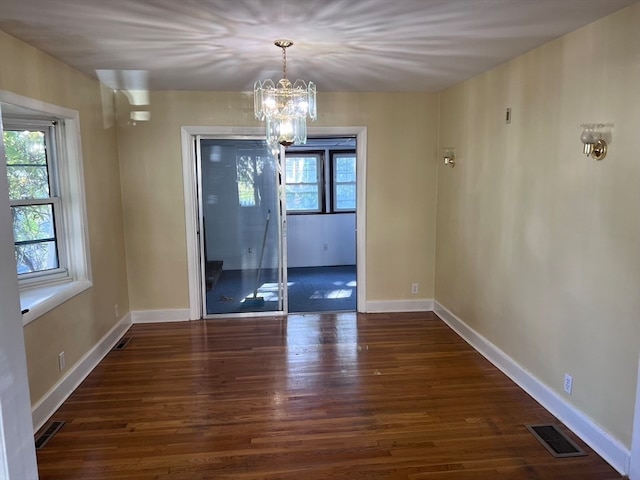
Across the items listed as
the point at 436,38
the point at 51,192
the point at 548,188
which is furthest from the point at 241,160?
the point at 548,188

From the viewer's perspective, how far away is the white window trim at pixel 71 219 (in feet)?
10.6

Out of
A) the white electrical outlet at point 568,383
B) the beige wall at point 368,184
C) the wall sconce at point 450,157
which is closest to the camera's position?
the white electrical outlet at point 568,383

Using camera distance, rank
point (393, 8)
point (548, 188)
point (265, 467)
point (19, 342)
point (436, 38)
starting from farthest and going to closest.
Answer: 1. point (548, 188)
2. point (436, 38)
3. point (265, 467)
4. point (393, 8)
5. point (19, 342)

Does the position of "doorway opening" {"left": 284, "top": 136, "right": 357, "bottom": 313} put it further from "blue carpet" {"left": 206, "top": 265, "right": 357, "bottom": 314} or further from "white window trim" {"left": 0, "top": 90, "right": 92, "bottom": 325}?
"white window trim" {"left": 0, "top": 90, "right": 92, "bottom": 325}

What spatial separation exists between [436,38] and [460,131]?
1.71m

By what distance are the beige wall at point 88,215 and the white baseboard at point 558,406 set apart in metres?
3.32

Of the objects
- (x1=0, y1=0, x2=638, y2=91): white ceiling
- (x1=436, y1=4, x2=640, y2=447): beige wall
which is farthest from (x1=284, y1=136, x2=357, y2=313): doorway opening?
(x1=0, y1=0, x2=638, y2=91): white ceiling

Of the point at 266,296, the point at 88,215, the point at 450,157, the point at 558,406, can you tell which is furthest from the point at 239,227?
the point at 558,406

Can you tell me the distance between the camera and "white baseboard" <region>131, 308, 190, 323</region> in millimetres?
4832

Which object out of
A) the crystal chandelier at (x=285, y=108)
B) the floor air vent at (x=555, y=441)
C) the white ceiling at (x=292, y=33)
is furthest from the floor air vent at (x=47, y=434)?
the floor air vent at (x=555, y=441)

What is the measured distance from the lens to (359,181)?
4.91 metres

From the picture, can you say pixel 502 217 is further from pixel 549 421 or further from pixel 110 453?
pixel 110 453

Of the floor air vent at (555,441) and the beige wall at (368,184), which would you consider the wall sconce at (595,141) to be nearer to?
the floor air vent at (555,441)

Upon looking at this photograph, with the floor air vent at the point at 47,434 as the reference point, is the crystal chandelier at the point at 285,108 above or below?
above
